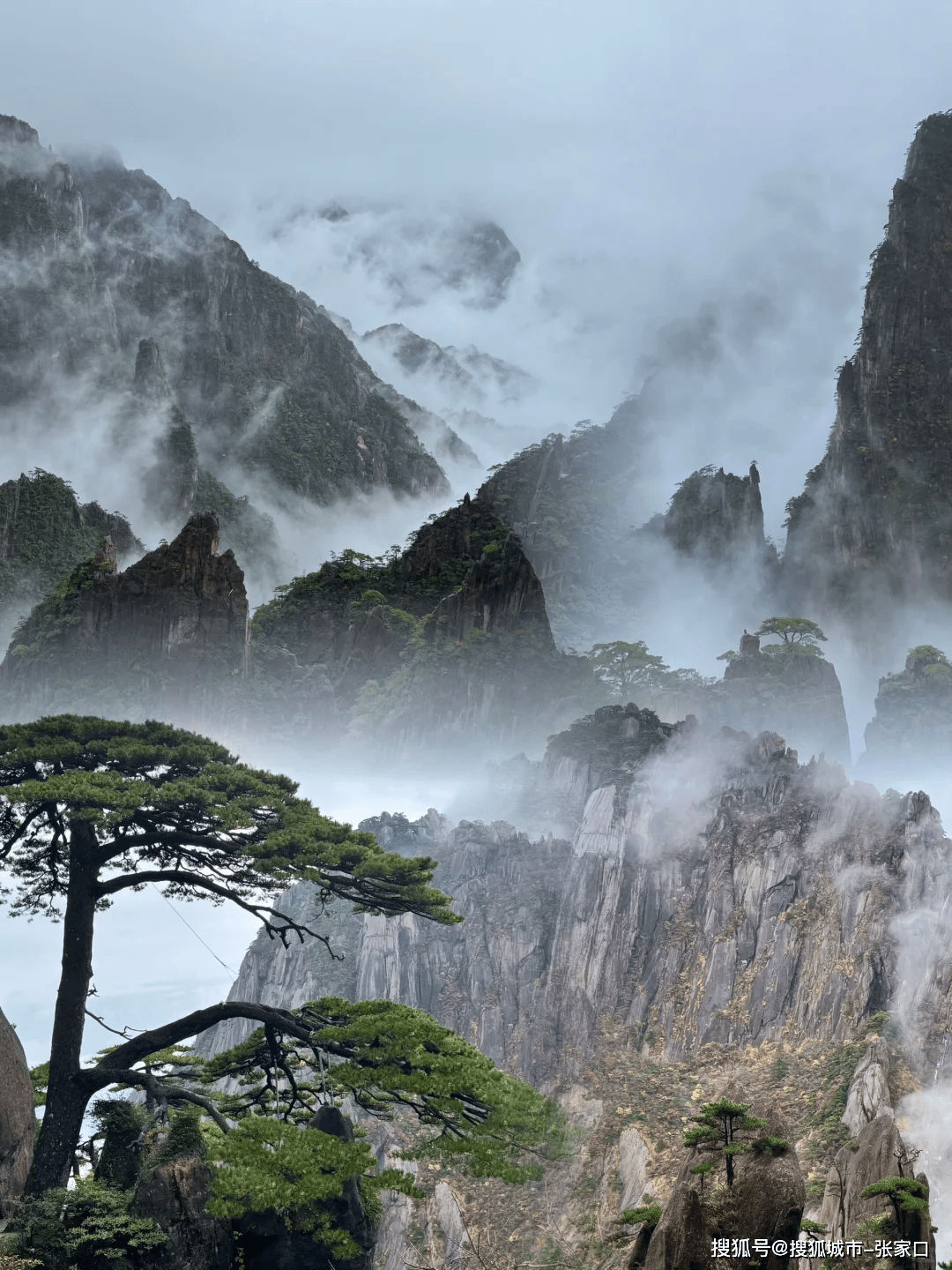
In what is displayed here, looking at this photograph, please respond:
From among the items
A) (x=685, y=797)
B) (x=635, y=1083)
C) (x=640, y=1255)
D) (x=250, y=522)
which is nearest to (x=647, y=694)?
(x=685, y=797)

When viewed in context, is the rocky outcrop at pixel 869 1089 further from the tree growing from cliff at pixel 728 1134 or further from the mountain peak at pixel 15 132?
the mountain peak at pixel 15 132

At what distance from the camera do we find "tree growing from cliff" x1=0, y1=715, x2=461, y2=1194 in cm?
1834

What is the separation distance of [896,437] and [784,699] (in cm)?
2073

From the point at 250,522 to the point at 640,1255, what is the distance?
53.0 m

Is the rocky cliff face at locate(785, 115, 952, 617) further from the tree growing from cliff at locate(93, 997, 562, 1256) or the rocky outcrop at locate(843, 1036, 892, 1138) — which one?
the tree growing from cliff at locate(93, 997, 562, 1256)

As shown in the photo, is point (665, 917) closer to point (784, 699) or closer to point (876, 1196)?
point (784, 699)

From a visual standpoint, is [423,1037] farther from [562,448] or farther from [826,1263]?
[562,448]

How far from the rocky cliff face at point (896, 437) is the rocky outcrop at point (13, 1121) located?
51.0m

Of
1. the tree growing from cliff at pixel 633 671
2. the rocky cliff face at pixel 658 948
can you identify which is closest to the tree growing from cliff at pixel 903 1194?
the rocky cliff face at pixel 658 948

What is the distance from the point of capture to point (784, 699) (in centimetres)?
4916

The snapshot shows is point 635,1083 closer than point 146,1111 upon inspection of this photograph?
No

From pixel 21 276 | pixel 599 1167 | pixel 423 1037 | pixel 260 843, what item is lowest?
pixel 599 1167

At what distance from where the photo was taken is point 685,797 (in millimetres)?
40438

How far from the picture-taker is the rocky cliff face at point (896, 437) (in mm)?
59438
